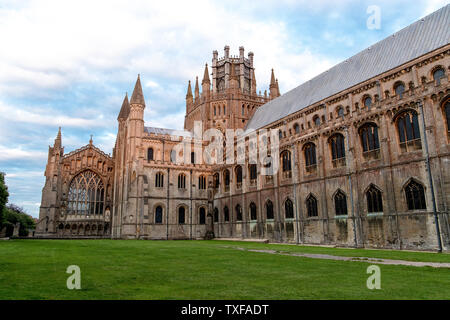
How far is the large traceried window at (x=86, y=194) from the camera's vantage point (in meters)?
57.2

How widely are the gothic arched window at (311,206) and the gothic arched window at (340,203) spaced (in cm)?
256

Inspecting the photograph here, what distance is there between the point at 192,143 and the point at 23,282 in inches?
2060

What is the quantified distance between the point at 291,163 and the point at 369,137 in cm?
991

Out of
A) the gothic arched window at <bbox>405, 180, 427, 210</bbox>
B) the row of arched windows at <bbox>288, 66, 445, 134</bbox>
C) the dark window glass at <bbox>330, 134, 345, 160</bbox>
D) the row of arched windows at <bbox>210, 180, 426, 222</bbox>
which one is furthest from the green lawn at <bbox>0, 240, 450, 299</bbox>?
the dark window glass at <bbox>330, 134, 345, 160</bbox>

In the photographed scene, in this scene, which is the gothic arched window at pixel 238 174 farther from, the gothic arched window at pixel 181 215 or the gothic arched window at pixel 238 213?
the gothic arched window at pixel 181 215

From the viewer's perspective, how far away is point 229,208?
47.9m

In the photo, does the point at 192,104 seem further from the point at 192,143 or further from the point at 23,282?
the point at 23,282

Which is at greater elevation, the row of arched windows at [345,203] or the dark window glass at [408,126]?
the dark window glass at [408,126]

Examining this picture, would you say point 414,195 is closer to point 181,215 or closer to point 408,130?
point 408,130

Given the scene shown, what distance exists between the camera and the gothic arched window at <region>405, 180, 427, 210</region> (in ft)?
80.3

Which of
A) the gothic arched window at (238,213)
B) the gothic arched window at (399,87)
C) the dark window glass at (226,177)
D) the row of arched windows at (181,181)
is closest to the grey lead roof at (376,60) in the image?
the gothic arched window at (399,87)

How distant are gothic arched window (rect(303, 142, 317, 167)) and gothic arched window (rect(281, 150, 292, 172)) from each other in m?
2.36

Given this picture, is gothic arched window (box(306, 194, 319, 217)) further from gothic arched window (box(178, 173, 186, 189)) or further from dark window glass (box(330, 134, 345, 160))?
gothic arched window (box(178, 173, 186, 189))

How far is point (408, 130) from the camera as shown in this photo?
1039 inches
